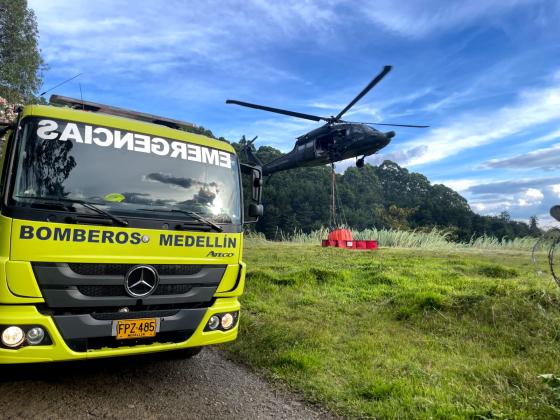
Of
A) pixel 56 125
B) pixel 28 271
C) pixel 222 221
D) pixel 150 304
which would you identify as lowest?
pixel 150 304

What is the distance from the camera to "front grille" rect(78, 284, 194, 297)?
348 cm

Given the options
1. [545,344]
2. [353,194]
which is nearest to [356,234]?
[545,344]

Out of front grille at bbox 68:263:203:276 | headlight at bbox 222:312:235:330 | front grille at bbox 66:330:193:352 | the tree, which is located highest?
the tree

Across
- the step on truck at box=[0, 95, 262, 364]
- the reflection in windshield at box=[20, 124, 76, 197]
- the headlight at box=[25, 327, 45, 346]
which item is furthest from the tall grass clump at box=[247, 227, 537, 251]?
the headlight at box=[25, 327, 45, 346]

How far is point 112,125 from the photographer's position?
4035 mm

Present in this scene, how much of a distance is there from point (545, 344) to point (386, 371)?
6.21 ft

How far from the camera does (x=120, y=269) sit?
358 cm

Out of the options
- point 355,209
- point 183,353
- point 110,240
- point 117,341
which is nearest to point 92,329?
point 117,341

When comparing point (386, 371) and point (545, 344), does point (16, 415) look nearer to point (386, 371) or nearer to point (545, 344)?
point (386, 371)

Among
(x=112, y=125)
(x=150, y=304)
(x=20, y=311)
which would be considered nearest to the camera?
(x=20, y=311)

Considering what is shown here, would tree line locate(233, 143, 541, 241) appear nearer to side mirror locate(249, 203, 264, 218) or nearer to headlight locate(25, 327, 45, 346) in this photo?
side mirror locate(249, 203, 264, 218)

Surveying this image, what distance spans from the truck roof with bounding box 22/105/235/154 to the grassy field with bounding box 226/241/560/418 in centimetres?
239

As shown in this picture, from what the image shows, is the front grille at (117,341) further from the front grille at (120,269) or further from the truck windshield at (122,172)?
the truck windshield at (122,172)

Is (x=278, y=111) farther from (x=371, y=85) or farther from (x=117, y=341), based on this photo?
(x=117, y=341)
